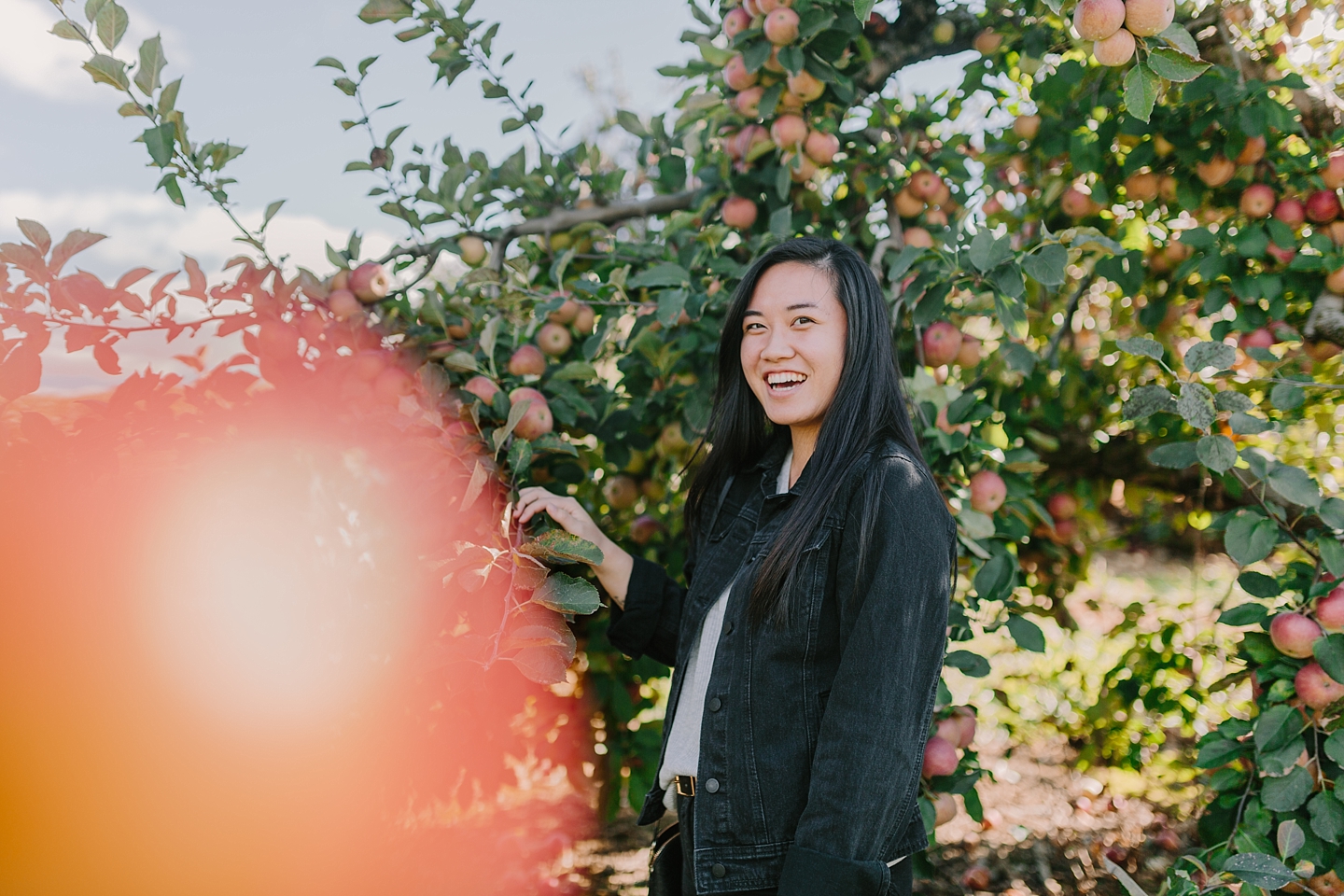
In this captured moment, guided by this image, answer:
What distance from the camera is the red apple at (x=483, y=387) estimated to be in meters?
1.46

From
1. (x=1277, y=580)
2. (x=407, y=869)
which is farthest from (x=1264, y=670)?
(x=407, y=869)

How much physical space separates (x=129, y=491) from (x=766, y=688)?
985 mm

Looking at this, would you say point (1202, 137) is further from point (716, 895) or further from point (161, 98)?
point (161, 98)

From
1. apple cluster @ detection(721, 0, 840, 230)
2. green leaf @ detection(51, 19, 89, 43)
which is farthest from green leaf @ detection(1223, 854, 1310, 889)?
green leaf @ detection(51, 19, 89, 43)

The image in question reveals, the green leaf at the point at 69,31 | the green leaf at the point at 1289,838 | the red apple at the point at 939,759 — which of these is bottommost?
the green leaf at the point at 1289,838

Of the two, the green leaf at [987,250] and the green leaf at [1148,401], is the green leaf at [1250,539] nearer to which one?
the green leaf at [1148,401]

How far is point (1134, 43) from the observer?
3.74 feet

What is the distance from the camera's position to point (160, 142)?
4.39 ft

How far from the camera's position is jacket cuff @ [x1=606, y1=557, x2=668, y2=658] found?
4.75ft

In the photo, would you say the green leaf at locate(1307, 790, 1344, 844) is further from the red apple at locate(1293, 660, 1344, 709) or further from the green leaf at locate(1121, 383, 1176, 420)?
the green leaf at locate(1121, 383, 1176, 420)

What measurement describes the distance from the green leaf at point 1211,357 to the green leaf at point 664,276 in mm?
834

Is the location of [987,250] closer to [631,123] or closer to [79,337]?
[631,123]

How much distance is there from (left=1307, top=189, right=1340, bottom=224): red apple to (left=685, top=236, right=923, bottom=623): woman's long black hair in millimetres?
1113

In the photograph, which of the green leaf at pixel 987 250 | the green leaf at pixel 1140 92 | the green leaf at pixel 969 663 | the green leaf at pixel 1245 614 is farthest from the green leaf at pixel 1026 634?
the green leaf at pixel 1140 92
